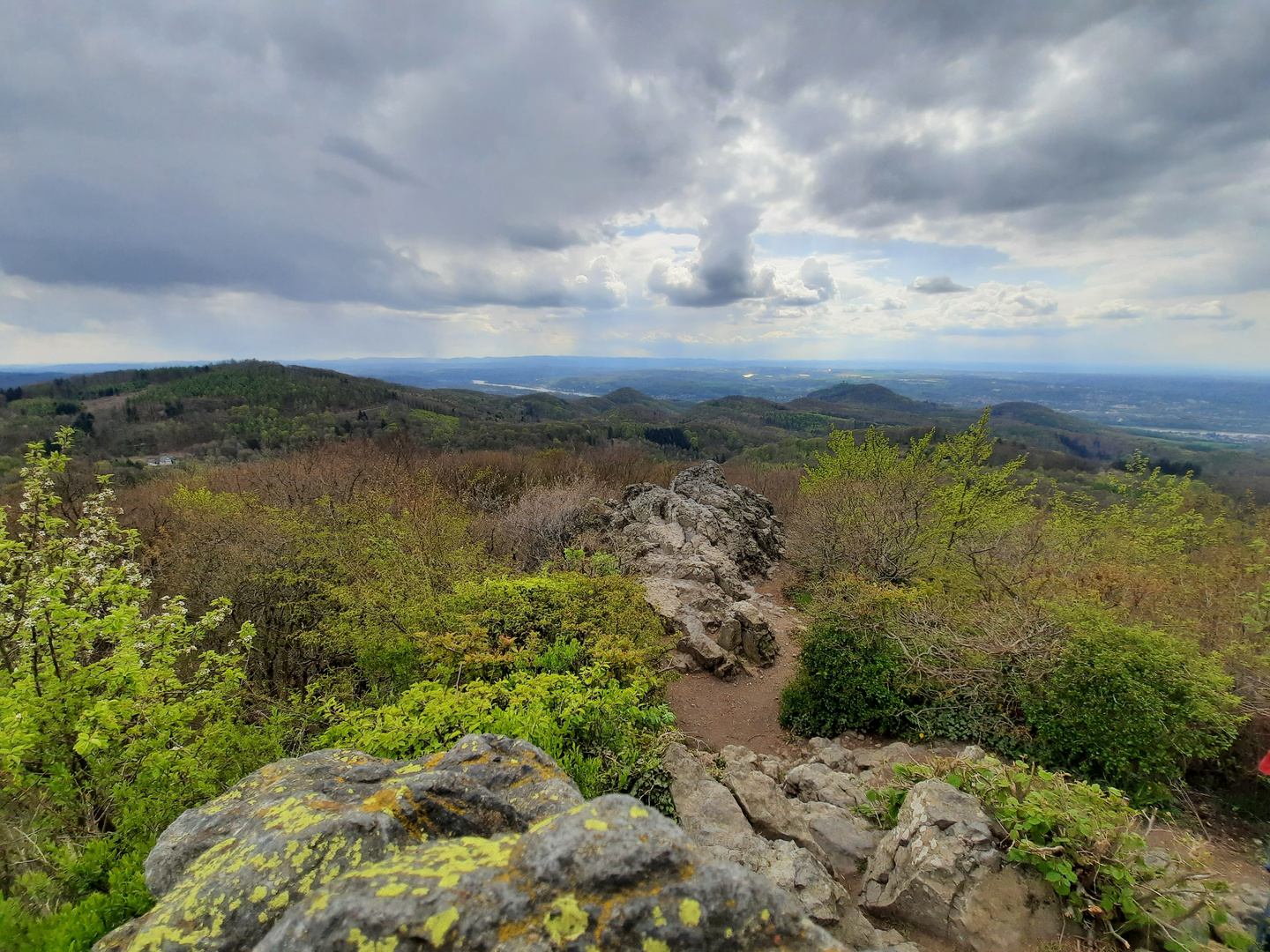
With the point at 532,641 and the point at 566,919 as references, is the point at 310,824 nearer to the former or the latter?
the point at 566,919

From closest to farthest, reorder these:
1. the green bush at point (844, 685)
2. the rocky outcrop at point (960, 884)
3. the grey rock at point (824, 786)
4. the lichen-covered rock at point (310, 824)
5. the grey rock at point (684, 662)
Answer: the lichen-covered rock at point (310, 824) < the rocky outcrop at point (960, 884) < the grey rock at point (824, 786) < the green bush at point (844, 685) < the grey rock at point (684, 662)

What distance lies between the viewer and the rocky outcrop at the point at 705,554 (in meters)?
14.6

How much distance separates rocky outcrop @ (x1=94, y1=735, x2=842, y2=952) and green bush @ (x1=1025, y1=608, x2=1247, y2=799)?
9.21m

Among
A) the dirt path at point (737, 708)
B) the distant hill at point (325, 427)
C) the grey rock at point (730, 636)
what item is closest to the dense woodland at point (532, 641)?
the dirt path at point (737, 708)

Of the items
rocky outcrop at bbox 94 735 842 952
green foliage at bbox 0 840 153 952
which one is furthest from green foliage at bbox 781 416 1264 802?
green foliage at bbox 0 840 153 952

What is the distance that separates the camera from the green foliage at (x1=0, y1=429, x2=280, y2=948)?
3883 millimetres

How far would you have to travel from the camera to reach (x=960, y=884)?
4668mm

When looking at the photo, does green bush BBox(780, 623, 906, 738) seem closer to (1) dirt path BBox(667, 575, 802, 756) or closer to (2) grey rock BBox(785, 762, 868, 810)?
(1) dirt path BBox(667, 575, 802, 756)

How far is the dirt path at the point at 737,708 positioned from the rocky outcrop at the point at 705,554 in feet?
1.55

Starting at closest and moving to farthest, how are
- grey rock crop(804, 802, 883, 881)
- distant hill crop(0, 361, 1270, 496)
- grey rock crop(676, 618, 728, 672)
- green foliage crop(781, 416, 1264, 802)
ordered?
grey rock crop(804, 802, 883, 881), green foliage crop(781, 416, 1264, 802), grey rock crop(676, 618, 728, 672), distant hill crop(0, 361, 1270, 496)

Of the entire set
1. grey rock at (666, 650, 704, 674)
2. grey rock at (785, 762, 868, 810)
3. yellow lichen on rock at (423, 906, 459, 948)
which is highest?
yellow lichen on rock at (423, 906, 459, 948)

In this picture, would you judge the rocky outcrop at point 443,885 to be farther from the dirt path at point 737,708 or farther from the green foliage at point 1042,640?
the green foliage at point 1042,640

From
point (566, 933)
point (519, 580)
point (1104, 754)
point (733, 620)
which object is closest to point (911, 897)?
point (566, 933)

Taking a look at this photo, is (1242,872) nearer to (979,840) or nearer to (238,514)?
(979,840)
